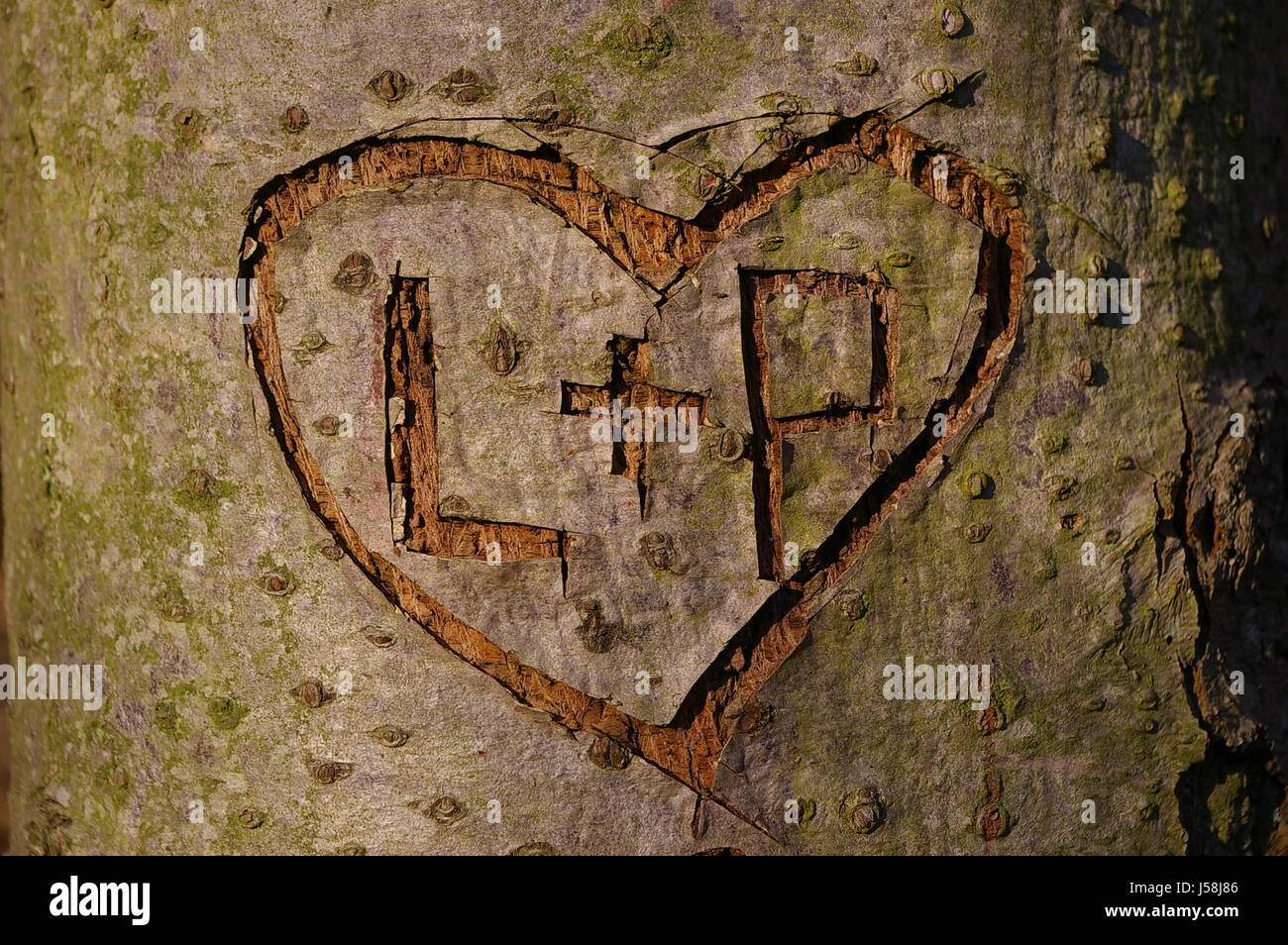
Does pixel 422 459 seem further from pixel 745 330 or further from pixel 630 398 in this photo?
pixel 745 330

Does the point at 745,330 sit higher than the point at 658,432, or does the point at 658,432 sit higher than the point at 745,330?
the point at 745,330

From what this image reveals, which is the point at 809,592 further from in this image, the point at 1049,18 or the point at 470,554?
the point at 1049,18

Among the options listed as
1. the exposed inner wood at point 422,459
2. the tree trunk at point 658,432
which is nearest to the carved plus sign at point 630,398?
the tree trunk at point 658,432

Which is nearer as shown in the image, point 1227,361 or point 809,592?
point 809,592

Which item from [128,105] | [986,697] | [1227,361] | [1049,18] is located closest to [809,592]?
[986,697]

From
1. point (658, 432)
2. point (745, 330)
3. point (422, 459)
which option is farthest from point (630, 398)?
point (422, 459)

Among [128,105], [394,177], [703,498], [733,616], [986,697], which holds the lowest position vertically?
[986,697]
